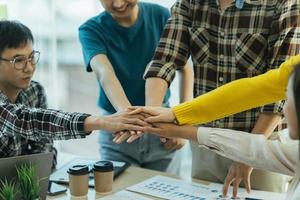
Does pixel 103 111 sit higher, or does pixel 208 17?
pixel 208 17

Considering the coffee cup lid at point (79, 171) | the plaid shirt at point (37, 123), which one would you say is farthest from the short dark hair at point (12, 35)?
the coffee cup lid at point (79, 171)

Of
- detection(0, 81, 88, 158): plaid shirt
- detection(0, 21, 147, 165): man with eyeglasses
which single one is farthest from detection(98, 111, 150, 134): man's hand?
detection(0, 81, 88, 158): plaid shirt

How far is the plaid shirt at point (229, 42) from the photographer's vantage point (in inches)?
64.1

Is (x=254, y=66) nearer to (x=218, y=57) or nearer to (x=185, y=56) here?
(x=218, y=57)

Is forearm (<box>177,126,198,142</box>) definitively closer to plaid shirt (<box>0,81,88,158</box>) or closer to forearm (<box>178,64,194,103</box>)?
plaid shirt (<box>0,81,88,158</box>)

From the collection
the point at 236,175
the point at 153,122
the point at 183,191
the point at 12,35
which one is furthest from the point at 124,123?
the point at 12,35

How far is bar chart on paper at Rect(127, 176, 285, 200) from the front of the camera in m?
1.60

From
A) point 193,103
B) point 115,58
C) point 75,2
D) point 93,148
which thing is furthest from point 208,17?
point 93,148

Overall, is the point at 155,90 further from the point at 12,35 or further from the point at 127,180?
the point at 12,35

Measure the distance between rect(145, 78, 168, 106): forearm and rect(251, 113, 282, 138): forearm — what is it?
0.43 metres

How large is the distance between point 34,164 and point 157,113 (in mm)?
512

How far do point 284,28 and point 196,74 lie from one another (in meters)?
0.41

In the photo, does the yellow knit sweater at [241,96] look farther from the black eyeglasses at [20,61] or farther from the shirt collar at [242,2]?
the black eyeglasses at [20,61]

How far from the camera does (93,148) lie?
3.43 metres
